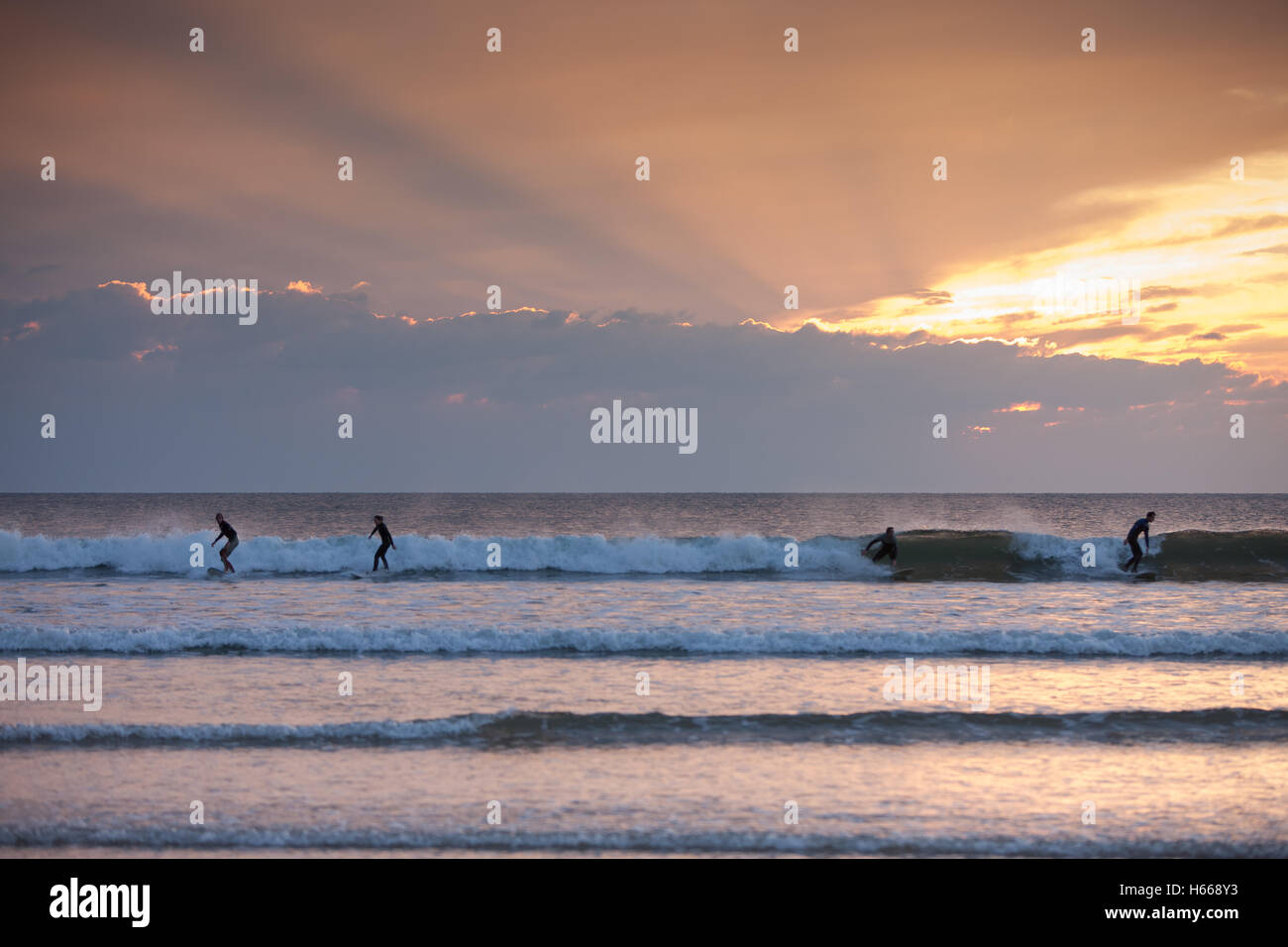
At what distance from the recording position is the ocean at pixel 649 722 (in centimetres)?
Result: 709

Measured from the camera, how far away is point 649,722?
10.0 meters

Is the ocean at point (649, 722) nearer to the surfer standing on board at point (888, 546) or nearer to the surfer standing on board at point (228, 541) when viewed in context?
the surfer standing on board at point (888, 546)

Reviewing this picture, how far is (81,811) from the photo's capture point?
7.42 m

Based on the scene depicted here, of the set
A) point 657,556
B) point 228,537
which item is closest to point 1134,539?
point 657,556

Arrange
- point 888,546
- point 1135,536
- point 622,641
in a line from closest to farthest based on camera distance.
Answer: point 622,641, point 1135,536, point 888,546

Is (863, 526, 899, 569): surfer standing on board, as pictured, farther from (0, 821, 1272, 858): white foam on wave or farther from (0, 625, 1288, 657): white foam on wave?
(0, 821, 1272, 858): white foam on wave

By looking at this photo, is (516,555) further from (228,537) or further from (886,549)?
(886,549)

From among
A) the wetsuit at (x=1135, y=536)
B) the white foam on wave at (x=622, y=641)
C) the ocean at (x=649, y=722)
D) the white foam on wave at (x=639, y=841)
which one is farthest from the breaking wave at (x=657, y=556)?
the white foam on wave at (x=639, y=841)

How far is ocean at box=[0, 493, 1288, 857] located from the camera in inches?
279

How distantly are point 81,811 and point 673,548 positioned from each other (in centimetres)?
2283

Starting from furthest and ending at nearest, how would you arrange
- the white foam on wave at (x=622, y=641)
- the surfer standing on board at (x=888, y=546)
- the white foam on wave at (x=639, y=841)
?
1. the surfer standing on board at (x=888, y=546)
2. the white foam on wave at (x=622, y=641)
3. the white foam on wave at (x=639, y=841)

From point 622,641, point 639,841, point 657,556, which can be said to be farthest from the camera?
point 657,556
